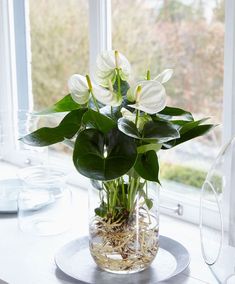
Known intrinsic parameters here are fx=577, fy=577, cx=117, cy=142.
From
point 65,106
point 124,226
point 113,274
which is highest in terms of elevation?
point 65,106

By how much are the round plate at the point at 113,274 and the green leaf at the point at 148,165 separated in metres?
A: 0.24

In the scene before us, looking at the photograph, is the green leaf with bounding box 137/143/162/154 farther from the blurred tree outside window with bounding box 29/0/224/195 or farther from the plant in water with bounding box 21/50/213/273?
the blurred tree outside window with bounding box 29/0/224/195

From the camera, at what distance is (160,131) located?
3.50 ft

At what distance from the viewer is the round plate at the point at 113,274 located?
117 centimetres

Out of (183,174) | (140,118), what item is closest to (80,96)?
(140,118)

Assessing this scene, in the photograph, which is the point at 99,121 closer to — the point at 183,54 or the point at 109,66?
the point at 109,66

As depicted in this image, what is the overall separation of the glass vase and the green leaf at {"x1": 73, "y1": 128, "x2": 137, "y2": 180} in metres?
0.10

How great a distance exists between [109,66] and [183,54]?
0.61 m

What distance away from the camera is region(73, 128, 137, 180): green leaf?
3.38ft

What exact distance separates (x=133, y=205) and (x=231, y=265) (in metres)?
0.22

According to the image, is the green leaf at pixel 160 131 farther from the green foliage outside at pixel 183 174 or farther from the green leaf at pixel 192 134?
the green foliage outside at pixel 183 174

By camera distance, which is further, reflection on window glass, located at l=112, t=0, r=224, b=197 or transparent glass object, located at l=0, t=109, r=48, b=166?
transparent glass object, located at l=0, t=109, r=48, b=166

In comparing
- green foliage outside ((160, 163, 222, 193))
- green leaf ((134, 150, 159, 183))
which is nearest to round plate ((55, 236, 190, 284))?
green leaf ((134, 150, 159, 183))

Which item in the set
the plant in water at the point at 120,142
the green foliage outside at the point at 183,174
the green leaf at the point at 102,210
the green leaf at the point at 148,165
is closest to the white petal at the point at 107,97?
the plant in water at the point at 120,142
